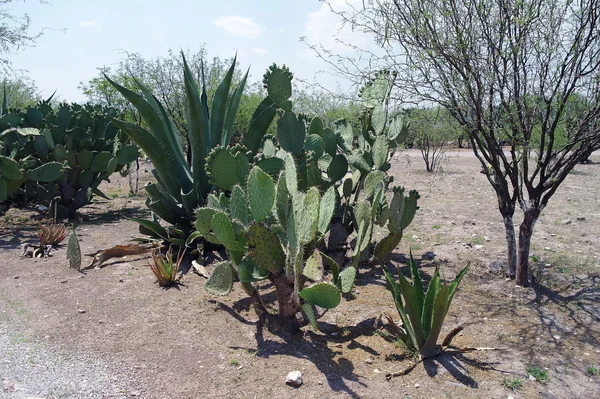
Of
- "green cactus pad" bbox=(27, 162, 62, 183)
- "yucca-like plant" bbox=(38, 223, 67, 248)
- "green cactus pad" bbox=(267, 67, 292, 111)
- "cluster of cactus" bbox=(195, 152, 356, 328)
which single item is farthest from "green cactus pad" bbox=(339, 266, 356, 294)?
"green cactus pad" bbox=(27, 162, 62, 183)

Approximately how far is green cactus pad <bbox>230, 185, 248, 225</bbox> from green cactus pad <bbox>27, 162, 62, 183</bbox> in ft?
14.6

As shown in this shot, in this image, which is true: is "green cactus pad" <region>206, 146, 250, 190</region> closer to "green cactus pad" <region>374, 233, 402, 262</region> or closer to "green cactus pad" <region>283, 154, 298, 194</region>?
"green cactus pad" <region>283, 154, 298, 194</region>

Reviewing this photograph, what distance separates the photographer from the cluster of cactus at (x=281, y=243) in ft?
11.4

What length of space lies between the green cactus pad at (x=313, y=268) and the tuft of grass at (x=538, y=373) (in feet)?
4.84

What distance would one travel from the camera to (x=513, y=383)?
128 inches

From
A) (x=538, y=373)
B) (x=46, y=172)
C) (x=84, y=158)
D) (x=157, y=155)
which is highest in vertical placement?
(x=157, y=155)

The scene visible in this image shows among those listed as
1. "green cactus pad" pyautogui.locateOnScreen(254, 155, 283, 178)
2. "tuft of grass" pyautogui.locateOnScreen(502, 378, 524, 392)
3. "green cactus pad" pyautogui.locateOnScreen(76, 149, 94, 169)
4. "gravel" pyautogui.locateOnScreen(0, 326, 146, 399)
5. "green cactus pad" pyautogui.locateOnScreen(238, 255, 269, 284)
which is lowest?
"gravel" pyautogui.locateOnScreen(0, 326, 146, 399)

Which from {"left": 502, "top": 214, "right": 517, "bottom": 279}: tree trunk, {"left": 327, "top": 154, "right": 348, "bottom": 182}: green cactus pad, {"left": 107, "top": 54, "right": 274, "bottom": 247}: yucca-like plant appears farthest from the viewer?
{"left": 327, "top": 154, "right": 348, "bottom": 182}: green cactus pad

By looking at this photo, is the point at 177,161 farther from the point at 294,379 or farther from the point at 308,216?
the point at 294,379

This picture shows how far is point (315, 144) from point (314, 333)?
2208mm

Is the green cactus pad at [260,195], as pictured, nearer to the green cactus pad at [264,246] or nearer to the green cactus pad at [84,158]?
the green cactus pad at [264,246]

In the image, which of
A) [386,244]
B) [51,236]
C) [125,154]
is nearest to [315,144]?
[386,244]

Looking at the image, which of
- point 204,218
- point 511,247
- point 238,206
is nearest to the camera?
point 238,206

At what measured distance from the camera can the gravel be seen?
310 centimetres
